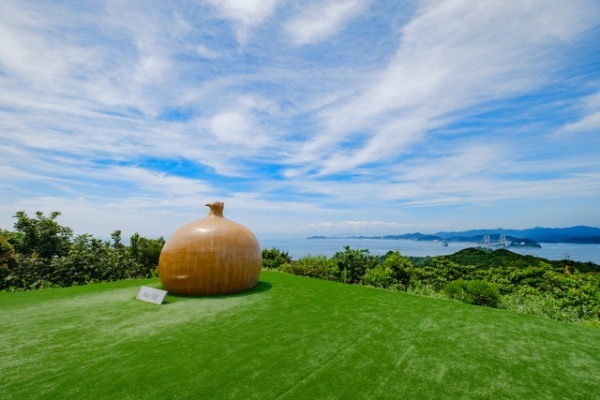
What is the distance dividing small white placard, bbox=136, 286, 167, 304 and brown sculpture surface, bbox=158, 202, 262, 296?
2.42 ft

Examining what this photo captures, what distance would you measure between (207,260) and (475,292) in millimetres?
8630

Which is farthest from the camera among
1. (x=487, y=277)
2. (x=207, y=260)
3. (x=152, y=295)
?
(x=487, y=277)

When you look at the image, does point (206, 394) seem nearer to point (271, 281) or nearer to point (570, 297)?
point (271, 281)

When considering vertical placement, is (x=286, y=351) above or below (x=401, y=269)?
below

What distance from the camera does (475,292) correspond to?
10156 mm

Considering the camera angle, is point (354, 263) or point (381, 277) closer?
point (381, 277)

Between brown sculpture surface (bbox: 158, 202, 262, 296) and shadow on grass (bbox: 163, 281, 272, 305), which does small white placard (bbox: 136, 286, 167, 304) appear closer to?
shadow on grass (bbox: 163, 281, 272, 305)

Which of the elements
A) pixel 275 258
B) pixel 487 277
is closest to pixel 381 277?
pixel 487 277

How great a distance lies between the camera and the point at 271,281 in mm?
12469

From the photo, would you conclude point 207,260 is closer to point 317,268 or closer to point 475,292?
point 317,268

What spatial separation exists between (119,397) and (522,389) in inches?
220

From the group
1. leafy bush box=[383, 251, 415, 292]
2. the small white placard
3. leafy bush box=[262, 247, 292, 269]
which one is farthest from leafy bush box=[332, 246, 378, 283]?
the small white placard

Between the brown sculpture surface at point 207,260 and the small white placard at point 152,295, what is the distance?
0.74m

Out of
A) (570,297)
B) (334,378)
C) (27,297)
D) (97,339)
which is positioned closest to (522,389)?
(334,378)
